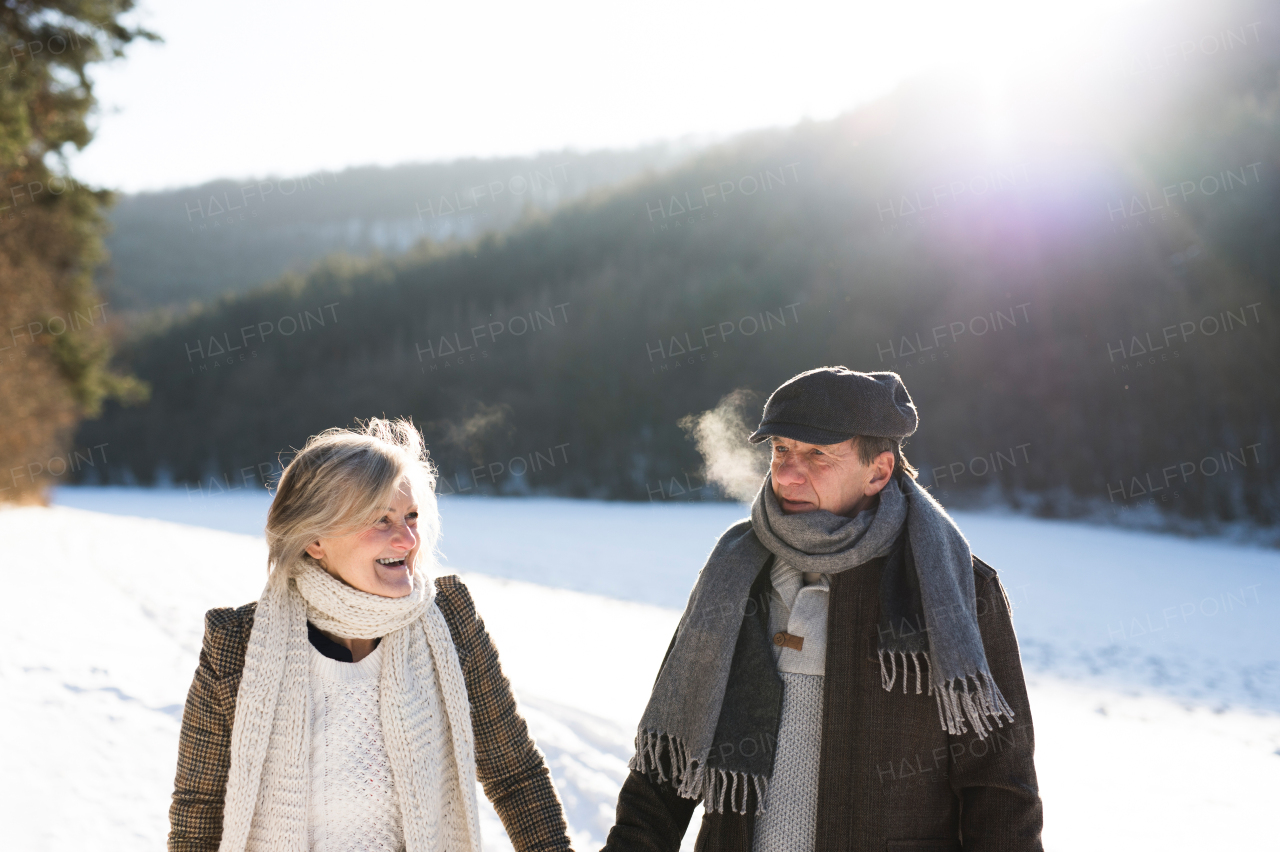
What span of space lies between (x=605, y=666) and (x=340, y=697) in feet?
17.2

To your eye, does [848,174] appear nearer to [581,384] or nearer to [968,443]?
[581,384]

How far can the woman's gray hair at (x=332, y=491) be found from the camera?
6.46ft

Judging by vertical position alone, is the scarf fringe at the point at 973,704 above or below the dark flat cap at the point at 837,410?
below

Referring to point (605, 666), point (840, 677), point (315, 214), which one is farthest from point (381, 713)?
point (315, 214)

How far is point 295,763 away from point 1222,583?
13.5 m

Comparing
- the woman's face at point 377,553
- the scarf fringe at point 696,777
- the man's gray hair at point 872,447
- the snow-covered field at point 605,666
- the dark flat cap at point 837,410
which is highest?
the dark flat cap at point 837,410

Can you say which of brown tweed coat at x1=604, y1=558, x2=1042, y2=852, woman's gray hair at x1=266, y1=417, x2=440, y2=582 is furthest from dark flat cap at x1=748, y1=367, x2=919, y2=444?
woman's gray hair at x1=266, y1=417, x2=440, y2=582

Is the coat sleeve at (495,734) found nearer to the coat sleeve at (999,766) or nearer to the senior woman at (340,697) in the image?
the senior woman at (340,697)

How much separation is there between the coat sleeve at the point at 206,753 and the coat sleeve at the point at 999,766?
5.29 ft

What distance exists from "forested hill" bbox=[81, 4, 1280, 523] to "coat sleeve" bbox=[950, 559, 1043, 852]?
18.0 meters

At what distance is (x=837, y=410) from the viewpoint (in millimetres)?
2053

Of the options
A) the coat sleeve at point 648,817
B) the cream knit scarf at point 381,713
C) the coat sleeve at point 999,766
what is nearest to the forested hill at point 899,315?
the coat sleeve at point 999,766

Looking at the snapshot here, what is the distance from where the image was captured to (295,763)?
1921mm

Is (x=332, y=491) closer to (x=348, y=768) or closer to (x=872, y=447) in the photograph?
(x=348, y=768)
